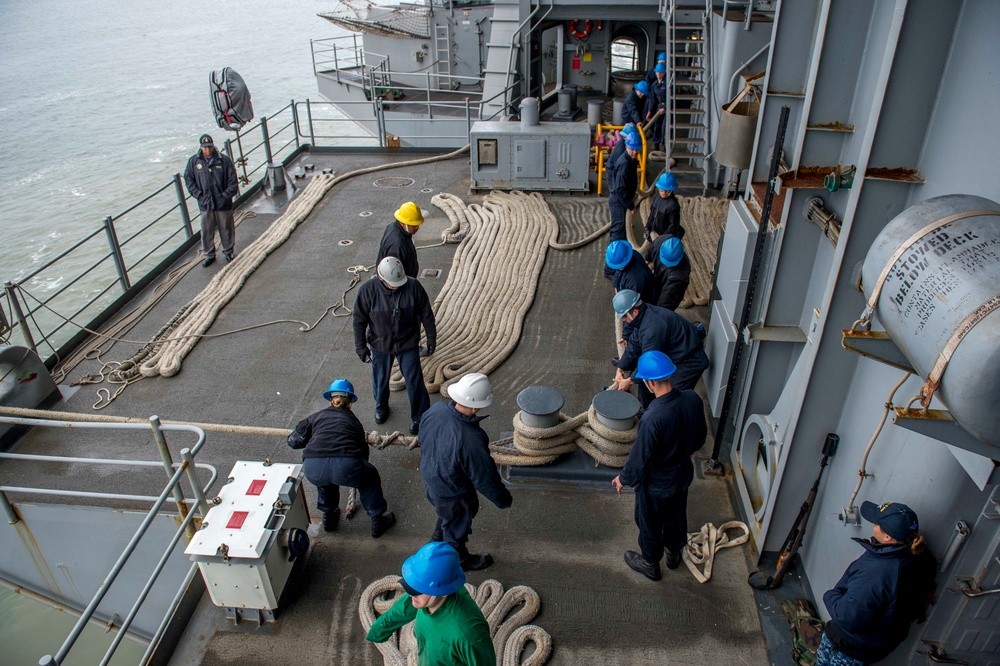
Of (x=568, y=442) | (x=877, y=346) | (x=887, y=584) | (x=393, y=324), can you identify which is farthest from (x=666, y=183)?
(x=887, y=584)

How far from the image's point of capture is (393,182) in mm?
12039

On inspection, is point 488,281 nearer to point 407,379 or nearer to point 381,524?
point 407,379

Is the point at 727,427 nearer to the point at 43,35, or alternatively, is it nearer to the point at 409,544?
the point at 409,544

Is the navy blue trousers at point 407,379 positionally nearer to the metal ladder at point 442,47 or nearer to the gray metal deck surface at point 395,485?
the gray metal deck surface at point 395,485

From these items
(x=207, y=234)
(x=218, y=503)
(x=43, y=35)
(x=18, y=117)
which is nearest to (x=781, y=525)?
(x=218, y=503)

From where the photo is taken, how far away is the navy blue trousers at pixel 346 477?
4.57m

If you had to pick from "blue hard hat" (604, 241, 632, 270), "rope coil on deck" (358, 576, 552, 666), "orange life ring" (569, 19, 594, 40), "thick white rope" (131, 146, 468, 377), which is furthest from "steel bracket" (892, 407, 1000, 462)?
"orange life ring" (569, 19, 594, 40)

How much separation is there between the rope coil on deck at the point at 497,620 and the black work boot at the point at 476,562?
0.16 meters

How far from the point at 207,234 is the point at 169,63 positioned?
37.1 m

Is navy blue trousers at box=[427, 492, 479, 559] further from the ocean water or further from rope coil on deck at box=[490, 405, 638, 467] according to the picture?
the ocean water

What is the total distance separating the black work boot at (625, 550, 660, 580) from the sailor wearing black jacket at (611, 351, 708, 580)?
0.05 meters

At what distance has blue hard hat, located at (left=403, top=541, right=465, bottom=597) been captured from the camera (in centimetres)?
286

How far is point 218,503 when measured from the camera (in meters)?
4.34

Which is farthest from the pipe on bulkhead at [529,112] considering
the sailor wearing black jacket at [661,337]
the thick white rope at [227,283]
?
the sailor wearing black jacket at [661,337]
